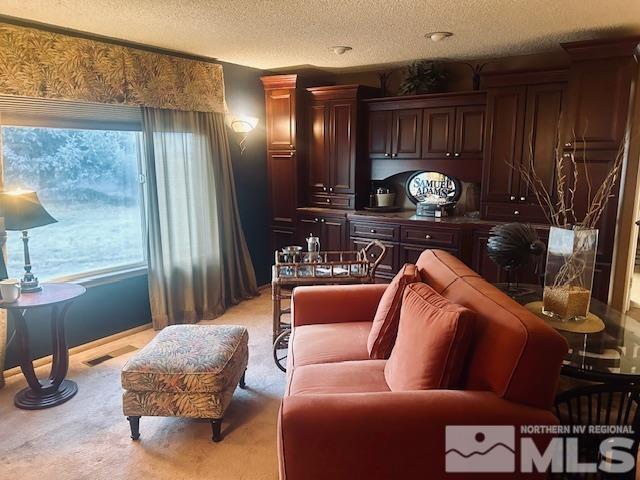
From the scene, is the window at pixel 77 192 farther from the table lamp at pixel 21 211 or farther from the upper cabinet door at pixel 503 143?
the upper cabinet door at pixel 503 143

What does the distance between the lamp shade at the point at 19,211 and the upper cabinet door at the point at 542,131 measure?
366cm

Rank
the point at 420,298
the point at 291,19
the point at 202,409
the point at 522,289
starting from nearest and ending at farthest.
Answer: the point at 420,298 < the point at 202,409 < the point at 522,289 < the point at 291,19

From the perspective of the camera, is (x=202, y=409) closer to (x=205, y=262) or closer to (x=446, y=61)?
(x=205, y=262)

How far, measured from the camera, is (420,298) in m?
2.04

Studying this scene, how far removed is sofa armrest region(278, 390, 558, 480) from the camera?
1554 mm

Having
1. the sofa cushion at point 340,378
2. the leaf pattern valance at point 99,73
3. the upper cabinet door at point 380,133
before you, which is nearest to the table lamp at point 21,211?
the leaf pattern valance at point 99,73

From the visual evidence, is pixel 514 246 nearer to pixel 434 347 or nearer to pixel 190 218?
pixel 434 347

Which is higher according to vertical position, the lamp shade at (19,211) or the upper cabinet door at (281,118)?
the upper cabinet door at (281,118)

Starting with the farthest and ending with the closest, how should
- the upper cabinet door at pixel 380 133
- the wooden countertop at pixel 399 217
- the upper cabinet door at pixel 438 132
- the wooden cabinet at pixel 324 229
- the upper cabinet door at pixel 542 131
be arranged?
the wooden cabinet at pixel 324 229
the upper cabinet door at pixel 380 133
the upper cabinet door at pixel 438 132
the wooden countertop at pixel 399 217
the upper cabinet door at pixel 542 131

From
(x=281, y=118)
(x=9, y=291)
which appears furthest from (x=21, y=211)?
(x=281, y=118)

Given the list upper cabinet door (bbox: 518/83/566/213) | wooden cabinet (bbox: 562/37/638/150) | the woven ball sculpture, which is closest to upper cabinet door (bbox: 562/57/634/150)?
wooden cabinet (bbox: 562/37/638/150)

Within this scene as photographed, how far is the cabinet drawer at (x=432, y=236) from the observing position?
419 centimetres

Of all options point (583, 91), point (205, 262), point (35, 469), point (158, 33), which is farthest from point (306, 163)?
point (35, 469)

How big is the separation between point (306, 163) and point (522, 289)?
2.85m
